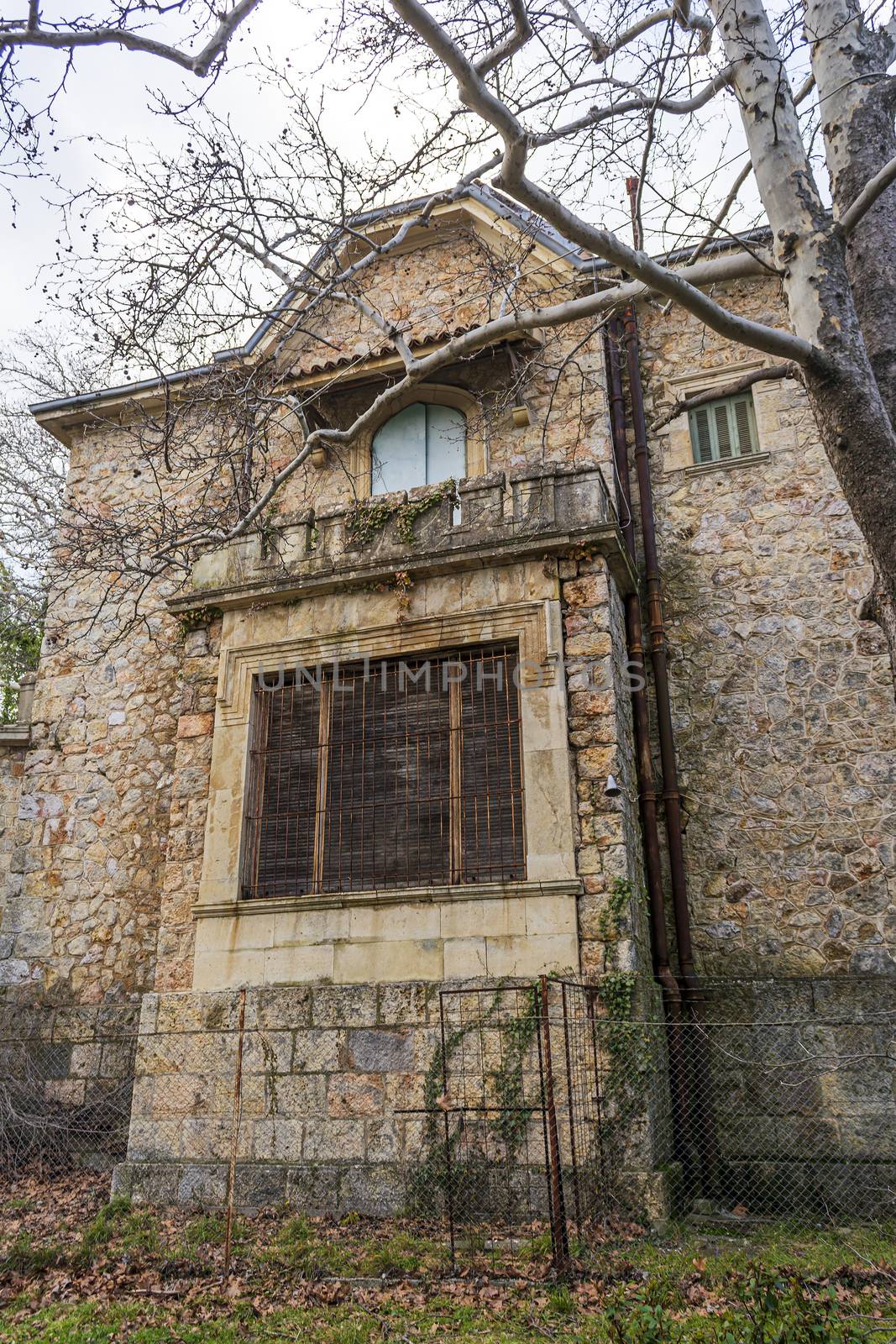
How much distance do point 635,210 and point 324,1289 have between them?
281 inches

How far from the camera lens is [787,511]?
32.8ft

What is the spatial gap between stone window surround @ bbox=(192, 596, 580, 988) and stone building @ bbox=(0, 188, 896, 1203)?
21mm

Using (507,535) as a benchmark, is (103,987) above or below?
below

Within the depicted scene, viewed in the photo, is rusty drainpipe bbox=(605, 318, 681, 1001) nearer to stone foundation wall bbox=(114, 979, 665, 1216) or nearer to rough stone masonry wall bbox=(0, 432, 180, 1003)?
stone foundation wall bbox=(114, 979, 665, 1216)

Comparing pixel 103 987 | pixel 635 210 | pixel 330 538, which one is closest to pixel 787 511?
pixel 635 210

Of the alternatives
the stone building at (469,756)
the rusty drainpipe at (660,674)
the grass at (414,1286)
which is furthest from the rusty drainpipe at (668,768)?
the grass at (414,1286)

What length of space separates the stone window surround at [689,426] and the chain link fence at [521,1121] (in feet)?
16.2

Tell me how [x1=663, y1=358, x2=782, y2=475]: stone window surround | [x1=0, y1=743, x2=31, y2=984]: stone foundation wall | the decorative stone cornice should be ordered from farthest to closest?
[x1=0, y1=743, x2=31, y2=984]: stone foundation wall
[x1=663, y1=358, x2=782, y2=475]: stone window surround
the decorative stone cornice

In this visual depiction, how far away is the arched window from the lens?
1135 centimetres

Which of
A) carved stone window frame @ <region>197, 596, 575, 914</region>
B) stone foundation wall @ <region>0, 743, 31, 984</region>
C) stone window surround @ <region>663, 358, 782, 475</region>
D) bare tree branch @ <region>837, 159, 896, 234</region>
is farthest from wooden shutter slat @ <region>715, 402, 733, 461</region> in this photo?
stone foundation wall @ <region>0, 743, 31, 984</region>

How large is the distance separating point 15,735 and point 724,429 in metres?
8.32

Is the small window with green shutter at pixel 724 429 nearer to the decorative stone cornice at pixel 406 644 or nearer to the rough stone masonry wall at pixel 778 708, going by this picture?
the rough stone masonry wall at pixel 778 708

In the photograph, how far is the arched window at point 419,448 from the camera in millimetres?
11352

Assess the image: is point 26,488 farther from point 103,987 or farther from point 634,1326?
point 634,1326
